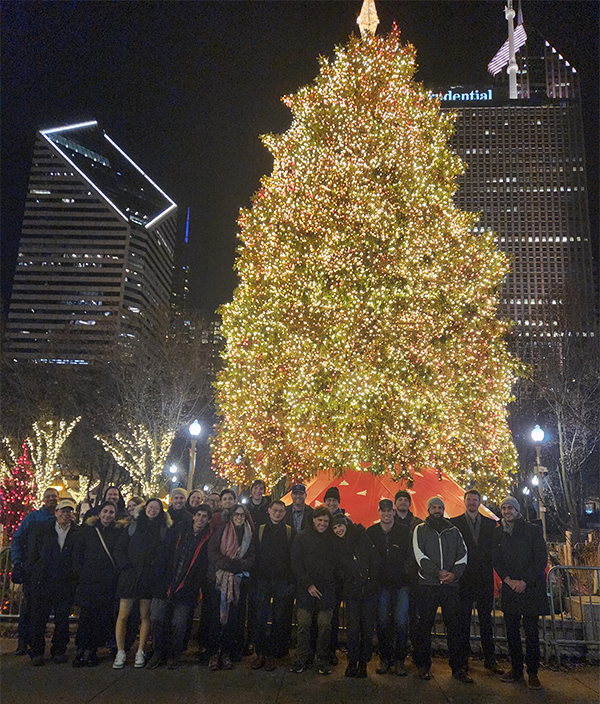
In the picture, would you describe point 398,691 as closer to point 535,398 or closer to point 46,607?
point 46,607

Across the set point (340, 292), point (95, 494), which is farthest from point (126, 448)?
point (340, 292)

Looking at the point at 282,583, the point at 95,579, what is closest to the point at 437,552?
the point at 282,583

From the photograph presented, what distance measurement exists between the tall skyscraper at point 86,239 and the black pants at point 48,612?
67766mm

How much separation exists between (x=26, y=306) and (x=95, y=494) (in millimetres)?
99010

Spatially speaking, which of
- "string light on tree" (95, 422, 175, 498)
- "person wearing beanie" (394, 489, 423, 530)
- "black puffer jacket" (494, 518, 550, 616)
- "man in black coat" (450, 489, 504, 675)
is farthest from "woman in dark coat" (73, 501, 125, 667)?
"string light on tree" (95, 422, 175, 498)

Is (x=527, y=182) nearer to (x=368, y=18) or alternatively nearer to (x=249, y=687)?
(x=368, y=18)

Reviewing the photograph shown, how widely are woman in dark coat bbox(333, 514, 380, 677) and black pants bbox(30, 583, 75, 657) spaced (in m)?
3.45

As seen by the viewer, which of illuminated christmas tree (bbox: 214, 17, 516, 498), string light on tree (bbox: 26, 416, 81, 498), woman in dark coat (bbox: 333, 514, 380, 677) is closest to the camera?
woman in dark coat (bbox: 333, 514, 380, 677)

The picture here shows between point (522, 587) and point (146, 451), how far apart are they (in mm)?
23847

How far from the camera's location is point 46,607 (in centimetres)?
672

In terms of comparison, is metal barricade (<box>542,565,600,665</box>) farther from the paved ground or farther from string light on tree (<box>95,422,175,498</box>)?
string light on tree (<box>95,422,175,498</box>)

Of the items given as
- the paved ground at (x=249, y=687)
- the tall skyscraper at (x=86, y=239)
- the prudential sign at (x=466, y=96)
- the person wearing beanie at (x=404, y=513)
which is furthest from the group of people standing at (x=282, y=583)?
the prudential sign at (x=466, y=96)

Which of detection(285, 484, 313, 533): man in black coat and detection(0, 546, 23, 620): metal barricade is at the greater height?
detection(285, 484, 313, 533): man in black coat

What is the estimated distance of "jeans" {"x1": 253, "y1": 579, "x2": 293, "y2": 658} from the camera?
661cm
